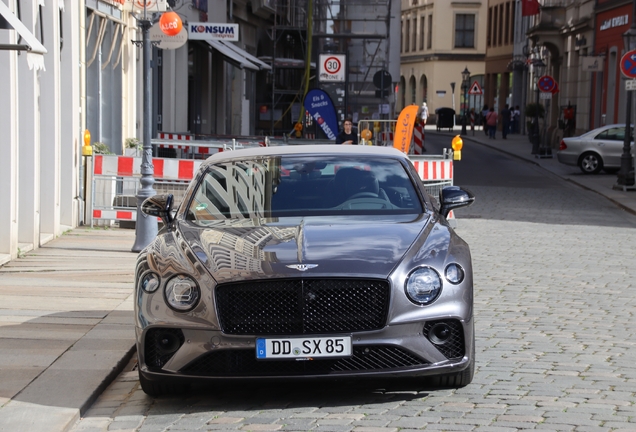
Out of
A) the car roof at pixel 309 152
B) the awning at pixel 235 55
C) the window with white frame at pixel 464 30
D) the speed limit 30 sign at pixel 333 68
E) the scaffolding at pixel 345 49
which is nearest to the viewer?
the car roof at pixel 309 152

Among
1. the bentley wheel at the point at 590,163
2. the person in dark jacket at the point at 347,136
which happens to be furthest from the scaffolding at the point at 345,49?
the person in dark jacket at the point at 347,136

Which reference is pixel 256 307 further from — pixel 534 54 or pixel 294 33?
pixel 534 54

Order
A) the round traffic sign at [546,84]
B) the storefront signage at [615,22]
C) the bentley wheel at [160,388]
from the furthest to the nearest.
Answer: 1. the round traffic sign at [546,84]
2. the storefront signage at [615,22]
3. the bentley wheel at [160,388]

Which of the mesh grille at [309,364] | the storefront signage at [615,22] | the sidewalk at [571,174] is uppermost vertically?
the storefront signage at [615,22]

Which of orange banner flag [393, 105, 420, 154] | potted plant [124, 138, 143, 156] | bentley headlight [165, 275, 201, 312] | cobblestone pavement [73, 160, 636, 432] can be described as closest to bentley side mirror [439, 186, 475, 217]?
cobblestone pavement [73, 160, 636, 432]

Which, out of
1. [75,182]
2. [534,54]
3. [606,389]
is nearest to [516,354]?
[606,389]

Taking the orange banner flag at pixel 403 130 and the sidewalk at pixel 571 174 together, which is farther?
the sidewalk at pixel 571 174

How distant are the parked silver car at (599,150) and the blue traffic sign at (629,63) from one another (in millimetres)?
6058

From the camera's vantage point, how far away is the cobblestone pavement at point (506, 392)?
5.77 m

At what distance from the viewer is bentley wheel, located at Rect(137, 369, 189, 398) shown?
6.32 metres

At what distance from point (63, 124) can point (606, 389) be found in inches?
429

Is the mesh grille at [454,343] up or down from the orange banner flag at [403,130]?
down

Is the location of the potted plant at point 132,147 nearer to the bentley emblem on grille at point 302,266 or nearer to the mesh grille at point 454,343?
the bentley emblem on grille at point 302,266

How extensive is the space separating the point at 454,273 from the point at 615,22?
113 ft
